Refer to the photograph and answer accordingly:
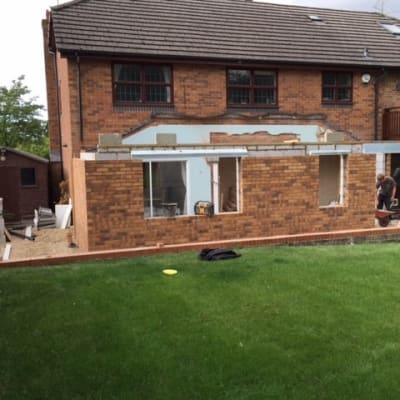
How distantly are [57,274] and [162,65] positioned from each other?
947 centimetres

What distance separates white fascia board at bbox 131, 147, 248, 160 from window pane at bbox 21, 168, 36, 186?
37.1 ft

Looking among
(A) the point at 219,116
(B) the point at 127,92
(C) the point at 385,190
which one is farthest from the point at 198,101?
(C) the point at 385,190

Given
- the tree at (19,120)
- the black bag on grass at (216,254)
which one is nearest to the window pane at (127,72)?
the black bag on grass at (216,254)

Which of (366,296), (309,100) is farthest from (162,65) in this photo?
(366,296)

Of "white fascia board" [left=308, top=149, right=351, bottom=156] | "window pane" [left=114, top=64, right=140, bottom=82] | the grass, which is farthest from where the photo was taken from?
"window pane" [left=114, top=64, right=140, bottom=82]

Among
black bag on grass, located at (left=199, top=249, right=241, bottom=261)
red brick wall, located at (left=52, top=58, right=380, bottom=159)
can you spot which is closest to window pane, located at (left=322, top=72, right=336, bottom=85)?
red brick wall, located at (left=52, top=58, right=380, bottom=159)

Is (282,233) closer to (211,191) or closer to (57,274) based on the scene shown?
(211,191)

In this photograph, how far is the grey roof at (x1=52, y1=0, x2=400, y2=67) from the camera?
14.9 m

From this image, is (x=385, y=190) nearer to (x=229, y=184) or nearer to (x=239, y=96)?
(x=239, y=96)

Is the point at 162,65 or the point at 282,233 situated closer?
the point at 282,233

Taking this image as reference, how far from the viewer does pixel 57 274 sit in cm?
788

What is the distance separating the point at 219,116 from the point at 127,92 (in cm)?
315

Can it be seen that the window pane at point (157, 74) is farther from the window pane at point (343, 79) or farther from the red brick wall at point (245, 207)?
the window pane at point (343, 79)

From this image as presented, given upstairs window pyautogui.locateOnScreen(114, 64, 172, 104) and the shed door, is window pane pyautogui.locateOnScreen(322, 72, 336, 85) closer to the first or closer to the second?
upstairs window pyautogui.locateOnScreen(114, 64, 172, 104)
